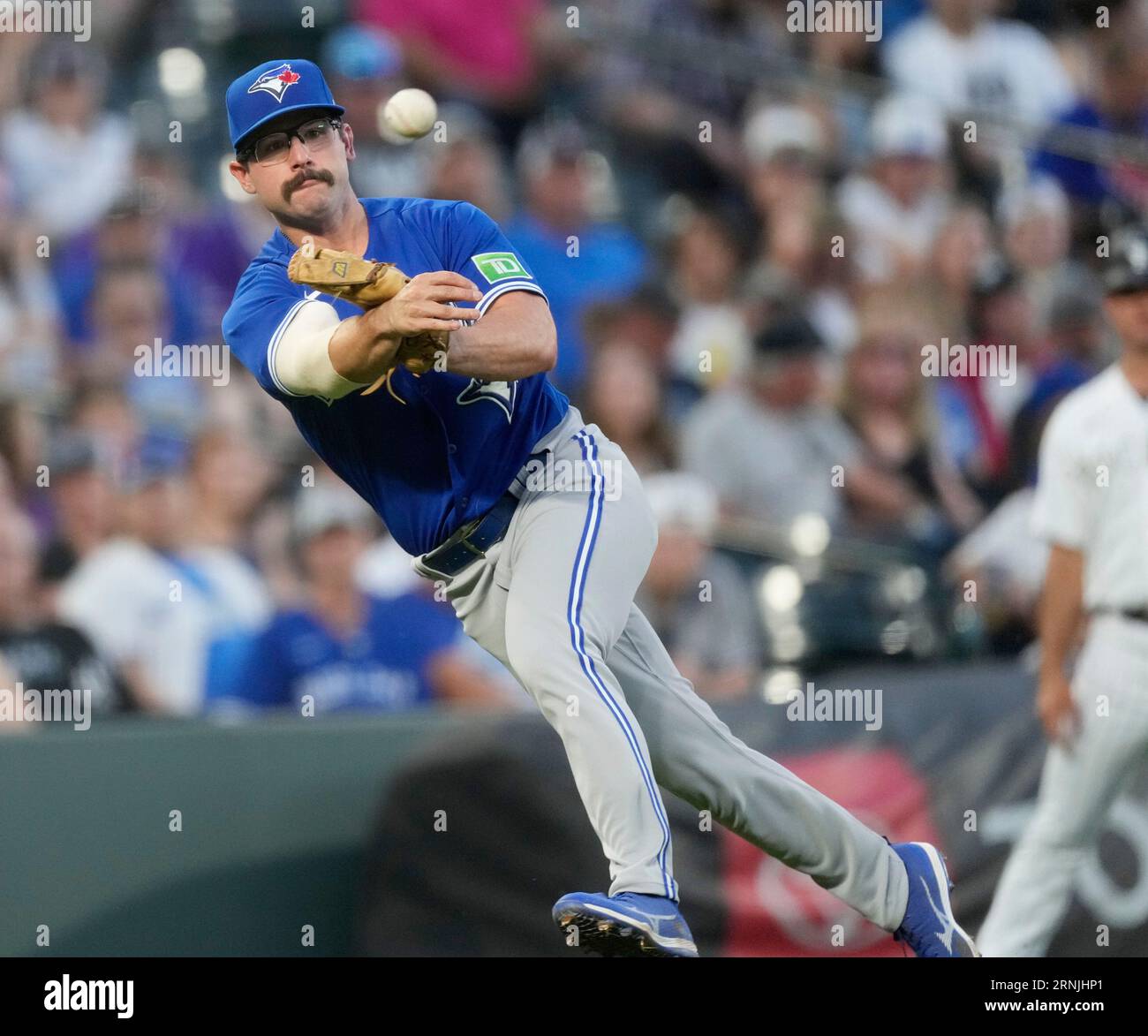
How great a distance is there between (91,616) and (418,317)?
13.2 ft

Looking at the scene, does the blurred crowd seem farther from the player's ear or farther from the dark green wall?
the player's ear

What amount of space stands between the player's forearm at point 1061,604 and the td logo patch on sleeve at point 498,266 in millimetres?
2841

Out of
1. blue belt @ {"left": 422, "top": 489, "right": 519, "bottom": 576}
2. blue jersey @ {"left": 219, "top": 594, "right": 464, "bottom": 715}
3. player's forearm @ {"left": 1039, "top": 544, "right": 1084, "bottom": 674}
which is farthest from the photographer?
blue jersey @ {"left": 219, "top": 594, "right": 464, "bottom": 715}

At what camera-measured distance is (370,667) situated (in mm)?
7129

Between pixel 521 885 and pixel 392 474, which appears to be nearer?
pixel 392 474

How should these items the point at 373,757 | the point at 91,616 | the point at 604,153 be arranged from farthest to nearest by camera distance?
1. the point at 604,153
2. the point at 91,616
3. the point at 373,757

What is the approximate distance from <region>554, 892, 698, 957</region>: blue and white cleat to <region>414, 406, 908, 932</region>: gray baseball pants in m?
0.05

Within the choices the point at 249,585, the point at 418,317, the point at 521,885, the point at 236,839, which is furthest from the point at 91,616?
the point at 418,317

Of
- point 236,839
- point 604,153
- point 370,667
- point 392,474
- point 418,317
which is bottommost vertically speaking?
point 236,839

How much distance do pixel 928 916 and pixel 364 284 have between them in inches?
81.4

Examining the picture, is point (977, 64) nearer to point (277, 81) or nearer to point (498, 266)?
point (498, 266)

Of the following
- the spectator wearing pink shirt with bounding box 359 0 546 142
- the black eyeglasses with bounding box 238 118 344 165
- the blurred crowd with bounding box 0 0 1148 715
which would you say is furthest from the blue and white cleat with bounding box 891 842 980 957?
the spectator wearing pink shirt with bounding box 359 0 546 142

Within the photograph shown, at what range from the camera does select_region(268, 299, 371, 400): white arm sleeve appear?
370cm
